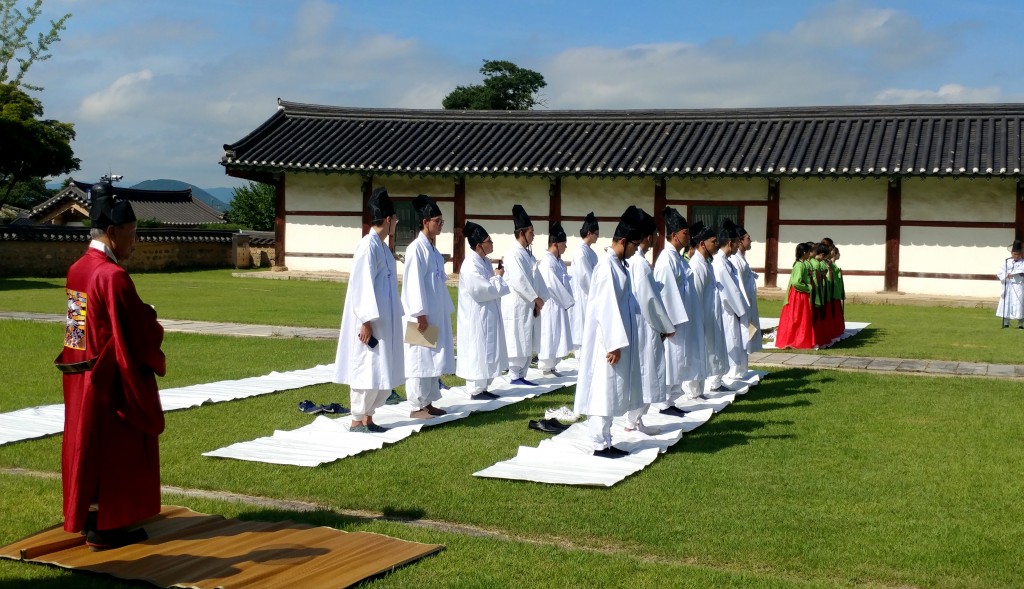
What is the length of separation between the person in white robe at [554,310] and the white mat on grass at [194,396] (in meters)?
2.26

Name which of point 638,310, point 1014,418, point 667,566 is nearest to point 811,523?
point 667,566

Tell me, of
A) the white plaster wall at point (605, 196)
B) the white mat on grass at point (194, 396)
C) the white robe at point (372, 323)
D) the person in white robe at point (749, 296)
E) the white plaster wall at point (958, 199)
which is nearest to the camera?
the white mat on grass at point (194, 396)

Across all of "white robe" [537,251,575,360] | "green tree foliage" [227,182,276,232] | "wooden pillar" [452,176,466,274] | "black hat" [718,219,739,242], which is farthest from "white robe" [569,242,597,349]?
"green tree foliage" [227,182,276,232]

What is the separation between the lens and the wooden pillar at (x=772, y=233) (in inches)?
863

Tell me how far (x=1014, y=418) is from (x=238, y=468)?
606 cm

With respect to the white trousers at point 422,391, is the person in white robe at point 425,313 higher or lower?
higher

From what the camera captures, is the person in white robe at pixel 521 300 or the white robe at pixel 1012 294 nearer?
the person in white robe at pixel 521 300

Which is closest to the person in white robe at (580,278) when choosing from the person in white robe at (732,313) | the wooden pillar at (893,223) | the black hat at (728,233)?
the black hat at (728,233)

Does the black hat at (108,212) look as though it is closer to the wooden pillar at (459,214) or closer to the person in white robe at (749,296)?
the person in white robe at (749,296)

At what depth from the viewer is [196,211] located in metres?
48.4

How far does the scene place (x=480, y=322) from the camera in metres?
9.41

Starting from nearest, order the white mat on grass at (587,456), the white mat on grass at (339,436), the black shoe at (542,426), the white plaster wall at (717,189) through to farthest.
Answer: the white mat on grass at (587,456)
the white mat on grass at (339,436)
the black shoe at (542,426)
the white plaster wall at (717,189)

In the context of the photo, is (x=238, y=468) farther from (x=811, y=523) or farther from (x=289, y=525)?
(x=811, y=523)

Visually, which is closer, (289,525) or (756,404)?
(289,525)
